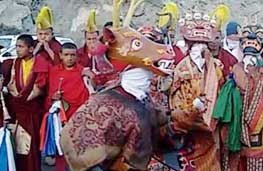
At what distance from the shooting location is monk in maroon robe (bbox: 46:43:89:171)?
8.45 m

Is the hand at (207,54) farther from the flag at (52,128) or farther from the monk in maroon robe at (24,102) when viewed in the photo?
the monk in maroon robe at (24,102)

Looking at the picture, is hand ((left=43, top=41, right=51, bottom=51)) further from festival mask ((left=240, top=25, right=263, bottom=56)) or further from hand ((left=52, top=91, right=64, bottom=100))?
festival mask ((left=240, top=25, right=263, bottom=56))

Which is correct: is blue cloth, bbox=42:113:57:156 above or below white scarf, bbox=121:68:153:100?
below

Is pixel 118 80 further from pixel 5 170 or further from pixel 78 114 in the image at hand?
pixel 5 170

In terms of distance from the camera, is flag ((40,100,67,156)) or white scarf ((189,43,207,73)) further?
flag ((40,100,67,156))

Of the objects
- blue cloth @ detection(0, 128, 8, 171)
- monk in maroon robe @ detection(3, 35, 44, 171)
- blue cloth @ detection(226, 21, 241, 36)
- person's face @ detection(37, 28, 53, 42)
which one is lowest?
blue cloth @ detection(0, 128, 8, 171)

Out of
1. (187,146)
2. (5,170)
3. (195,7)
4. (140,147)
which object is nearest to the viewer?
(140,147)

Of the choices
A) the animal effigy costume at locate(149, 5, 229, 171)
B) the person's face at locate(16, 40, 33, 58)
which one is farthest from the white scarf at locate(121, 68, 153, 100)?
the person's face at locate(16, 40, 33, 58)

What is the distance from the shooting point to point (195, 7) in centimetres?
1677

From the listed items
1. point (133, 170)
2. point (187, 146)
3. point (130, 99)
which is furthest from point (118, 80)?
point (187, 146)

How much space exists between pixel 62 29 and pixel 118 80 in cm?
1164

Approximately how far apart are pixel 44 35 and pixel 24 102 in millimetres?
708

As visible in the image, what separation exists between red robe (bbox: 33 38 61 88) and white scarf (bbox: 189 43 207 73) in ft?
6.27

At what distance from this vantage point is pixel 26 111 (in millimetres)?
8453
